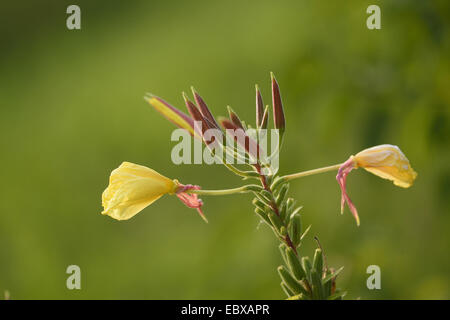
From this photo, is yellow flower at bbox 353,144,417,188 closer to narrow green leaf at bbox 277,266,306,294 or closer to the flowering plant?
the flowering plant

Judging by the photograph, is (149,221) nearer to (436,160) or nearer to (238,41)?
(238,41)

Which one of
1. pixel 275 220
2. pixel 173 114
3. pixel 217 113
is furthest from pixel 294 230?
pixel 217 113

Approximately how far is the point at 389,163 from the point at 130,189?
0.22 metres

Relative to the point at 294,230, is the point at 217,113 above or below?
above

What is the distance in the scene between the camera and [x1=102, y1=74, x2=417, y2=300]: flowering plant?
1.39 ft

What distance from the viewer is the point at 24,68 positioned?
2.90 m

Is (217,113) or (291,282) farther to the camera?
(217,113)

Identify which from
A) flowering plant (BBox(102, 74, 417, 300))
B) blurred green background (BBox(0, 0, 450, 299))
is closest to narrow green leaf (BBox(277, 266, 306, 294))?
flowering plant (BBox(102, 74, 417, 300))

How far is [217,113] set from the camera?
2.44 meters

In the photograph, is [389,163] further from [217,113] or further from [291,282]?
[217,113]

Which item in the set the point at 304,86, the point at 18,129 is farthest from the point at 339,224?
the point at 18,129

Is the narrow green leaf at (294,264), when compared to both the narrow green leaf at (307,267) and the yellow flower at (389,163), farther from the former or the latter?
the yellow flower at (389,163)
